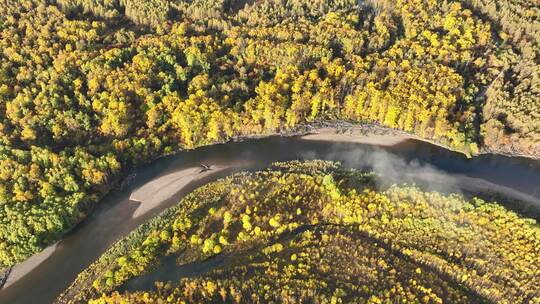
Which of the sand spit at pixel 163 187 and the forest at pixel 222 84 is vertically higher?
the forest at pixel 222 84

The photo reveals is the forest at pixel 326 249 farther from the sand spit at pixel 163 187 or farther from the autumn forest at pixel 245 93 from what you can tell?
the sand spit at pixel 163 187

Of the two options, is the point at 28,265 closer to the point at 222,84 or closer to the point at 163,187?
the point at 163,187

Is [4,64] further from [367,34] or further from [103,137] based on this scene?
[367,34]

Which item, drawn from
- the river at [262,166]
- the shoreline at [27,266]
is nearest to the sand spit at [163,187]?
the river at [262,166]

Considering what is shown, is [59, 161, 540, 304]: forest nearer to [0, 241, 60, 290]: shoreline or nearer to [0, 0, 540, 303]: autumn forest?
[0, 0, 540, 303]: autumn forest

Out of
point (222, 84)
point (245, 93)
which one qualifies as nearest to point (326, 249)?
point (245, 93)

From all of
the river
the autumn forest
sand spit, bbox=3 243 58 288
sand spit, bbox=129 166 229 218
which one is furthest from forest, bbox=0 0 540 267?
sand spit, bbox=129 166 229 218
